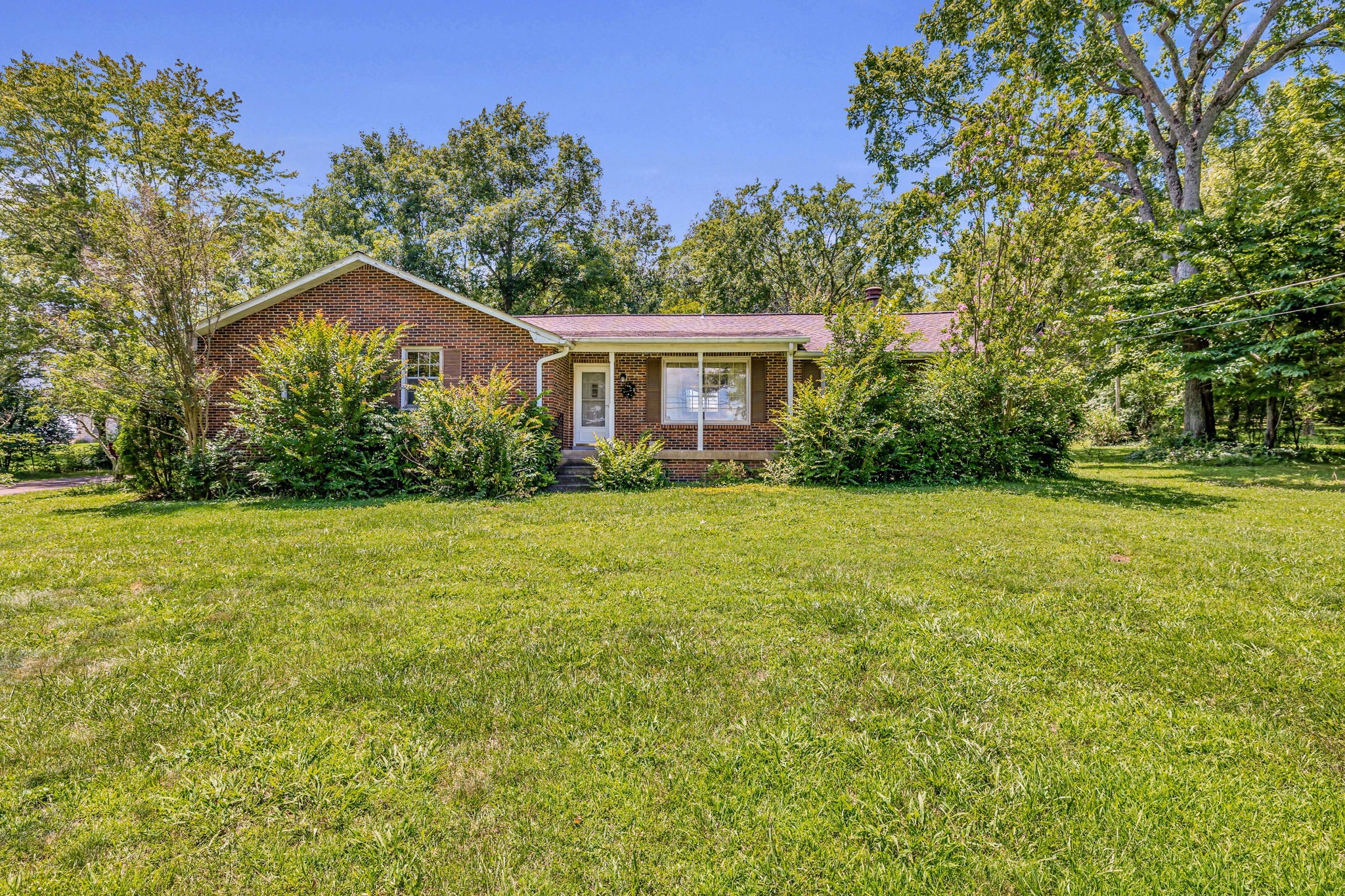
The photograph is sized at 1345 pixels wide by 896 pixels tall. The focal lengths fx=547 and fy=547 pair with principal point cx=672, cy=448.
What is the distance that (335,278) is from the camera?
37.6ft

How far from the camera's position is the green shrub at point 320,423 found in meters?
9.09

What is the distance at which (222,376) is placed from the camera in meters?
11.2

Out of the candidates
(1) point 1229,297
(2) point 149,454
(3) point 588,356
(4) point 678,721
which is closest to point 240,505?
(2) point 149,454

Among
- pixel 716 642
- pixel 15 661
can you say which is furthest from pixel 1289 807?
pixel 15 661

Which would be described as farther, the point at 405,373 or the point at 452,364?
the point at 452,364

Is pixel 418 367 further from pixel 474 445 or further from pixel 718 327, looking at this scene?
pixel 718 327

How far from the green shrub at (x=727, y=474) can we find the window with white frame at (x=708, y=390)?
2371 mm

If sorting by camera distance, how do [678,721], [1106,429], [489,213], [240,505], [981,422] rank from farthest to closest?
1. [489,213]
2. [1106,429]
3. [981,422]
4. [240,505]
5. [678,721]

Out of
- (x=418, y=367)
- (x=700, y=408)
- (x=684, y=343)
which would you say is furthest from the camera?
(x=700, y=408)

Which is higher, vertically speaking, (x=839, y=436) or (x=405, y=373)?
(x=405, y=373)

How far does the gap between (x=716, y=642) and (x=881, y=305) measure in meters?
9.00

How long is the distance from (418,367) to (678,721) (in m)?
11.1

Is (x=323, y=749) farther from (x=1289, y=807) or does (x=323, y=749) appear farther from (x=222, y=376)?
(x=222, y=376)

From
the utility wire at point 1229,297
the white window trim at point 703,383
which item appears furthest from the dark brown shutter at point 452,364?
the utility wire at point 1229,297
